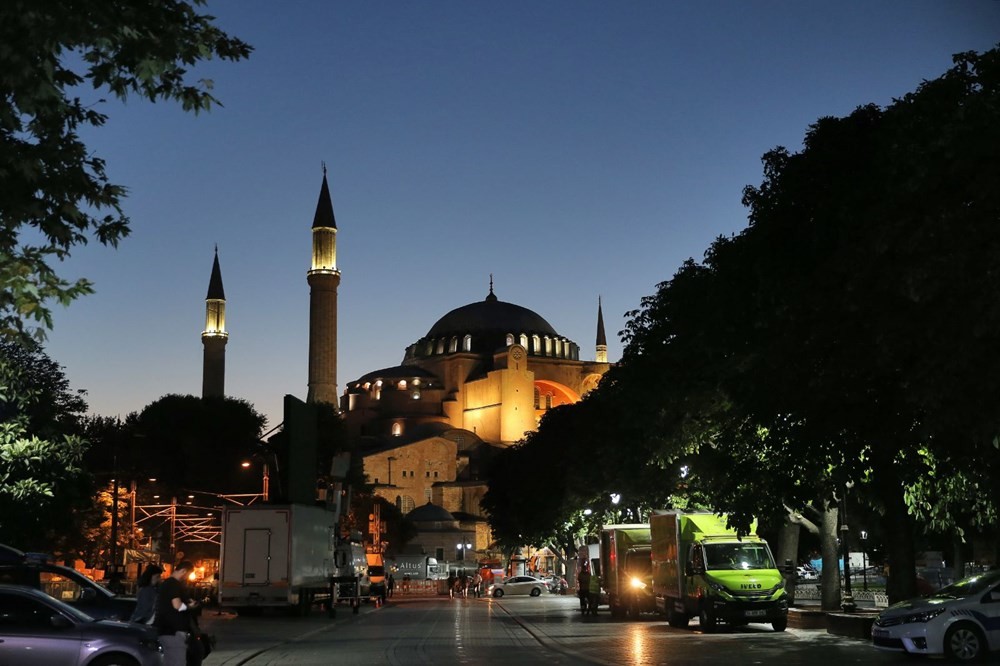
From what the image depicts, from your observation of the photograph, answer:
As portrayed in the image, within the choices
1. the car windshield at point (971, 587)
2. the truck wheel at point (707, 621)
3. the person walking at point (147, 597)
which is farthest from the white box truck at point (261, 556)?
the car windshield at point (971, 587)

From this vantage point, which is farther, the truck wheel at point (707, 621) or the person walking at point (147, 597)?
the truck wheel at point (707, 621)

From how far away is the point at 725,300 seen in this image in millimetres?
27219

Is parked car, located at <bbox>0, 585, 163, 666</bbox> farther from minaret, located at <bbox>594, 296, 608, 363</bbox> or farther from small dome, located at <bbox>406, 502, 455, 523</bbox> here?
minaret, located at <bbox>594, 296, 608, 363</bbox>

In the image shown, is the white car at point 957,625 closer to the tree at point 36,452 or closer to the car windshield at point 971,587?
the car windshield at point 971,587

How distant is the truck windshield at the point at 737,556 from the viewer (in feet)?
88.2

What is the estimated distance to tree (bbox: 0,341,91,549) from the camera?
17.9 metres

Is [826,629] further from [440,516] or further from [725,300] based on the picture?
[440,516]

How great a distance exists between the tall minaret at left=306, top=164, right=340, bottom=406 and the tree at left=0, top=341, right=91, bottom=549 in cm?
5046

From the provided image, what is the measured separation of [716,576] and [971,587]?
345 inches

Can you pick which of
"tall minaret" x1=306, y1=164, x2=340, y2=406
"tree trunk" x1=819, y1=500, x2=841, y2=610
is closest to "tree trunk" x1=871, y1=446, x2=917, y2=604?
"tree trunk" x1=819, y1=500, x2=841, y2=610

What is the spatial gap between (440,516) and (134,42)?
115 m

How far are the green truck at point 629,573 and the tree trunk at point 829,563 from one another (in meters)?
4.99

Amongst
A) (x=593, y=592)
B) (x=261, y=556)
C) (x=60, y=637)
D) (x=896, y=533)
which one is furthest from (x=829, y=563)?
(x=60, y=637)

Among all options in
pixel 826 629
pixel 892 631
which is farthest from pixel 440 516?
pixel 892 631
